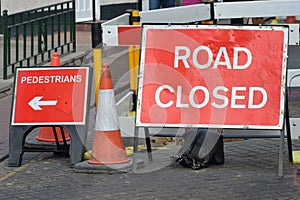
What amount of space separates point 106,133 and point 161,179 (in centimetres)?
72

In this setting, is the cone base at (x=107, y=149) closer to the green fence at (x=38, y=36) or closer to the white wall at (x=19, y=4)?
the green fence at (x=38, y=36)

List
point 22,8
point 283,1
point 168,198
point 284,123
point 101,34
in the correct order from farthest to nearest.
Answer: point 22,8 → point 283,1 → point 101,34 → point 284,123 → point 168,198

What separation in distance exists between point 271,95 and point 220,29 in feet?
2.41

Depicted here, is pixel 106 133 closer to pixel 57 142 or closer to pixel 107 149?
pixel 107 149

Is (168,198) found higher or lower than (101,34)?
lower

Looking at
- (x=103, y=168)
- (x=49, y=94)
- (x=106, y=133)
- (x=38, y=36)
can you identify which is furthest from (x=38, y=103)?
(x=38, y=36)

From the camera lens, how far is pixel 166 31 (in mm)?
7652

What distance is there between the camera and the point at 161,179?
7422 millimetres

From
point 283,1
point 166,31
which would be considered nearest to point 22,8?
point 283,1

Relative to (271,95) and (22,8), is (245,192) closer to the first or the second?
(271,95)

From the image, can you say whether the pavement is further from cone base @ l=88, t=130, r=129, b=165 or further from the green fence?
the green fence

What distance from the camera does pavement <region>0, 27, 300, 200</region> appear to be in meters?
6.94

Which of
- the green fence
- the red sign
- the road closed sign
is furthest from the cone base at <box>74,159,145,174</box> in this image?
the green fence

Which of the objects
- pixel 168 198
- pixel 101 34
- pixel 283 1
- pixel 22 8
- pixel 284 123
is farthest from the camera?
pixel 22 8
